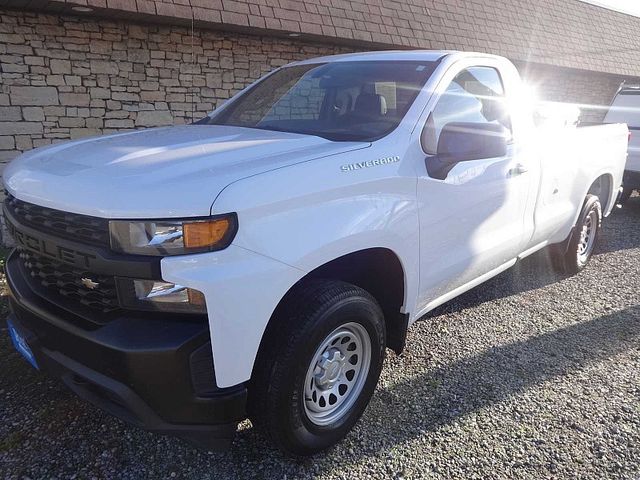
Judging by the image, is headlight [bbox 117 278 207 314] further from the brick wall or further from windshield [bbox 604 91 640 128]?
windshield [bbox 604 91 640 128]

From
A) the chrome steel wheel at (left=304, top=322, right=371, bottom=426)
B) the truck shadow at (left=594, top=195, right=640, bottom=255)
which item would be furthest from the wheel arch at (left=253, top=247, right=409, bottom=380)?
the truck shadow at (left=594, top=195, right=640, bottom=255)

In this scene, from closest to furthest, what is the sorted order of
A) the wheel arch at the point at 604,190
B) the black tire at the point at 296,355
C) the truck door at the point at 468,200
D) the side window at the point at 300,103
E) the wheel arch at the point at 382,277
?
the black tire at the point at 296,355, the wheel arch at the point at 382,277, the truck door at the point at 468,200, the side window at the point at 300,103, the wheel arch at the point at 604,190

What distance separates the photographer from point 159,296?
6.14 feet

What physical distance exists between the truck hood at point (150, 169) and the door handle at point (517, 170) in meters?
1.41

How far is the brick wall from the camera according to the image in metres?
6.52

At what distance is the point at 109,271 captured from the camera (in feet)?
6.18

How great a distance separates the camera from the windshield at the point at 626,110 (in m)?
8.73

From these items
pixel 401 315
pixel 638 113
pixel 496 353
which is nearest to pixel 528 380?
pixel 496 353

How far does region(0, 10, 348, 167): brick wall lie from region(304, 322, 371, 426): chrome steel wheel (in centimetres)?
604

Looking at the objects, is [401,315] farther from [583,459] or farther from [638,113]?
[638,113]

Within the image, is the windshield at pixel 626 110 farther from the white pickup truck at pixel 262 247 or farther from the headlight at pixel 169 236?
the headlight at pixel 169 236

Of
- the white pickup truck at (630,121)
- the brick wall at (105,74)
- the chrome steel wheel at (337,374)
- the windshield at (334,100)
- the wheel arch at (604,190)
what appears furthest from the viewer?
the white pickup truck at (630,121)

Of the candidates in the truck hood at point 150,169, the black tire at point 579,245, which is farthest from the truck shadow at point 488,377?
the truck hood at point 150,169

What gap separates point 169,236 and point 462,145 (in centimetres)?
160
